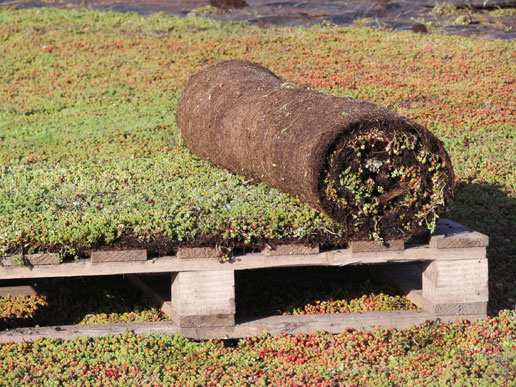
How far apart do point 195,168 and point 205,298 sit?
2.96 m

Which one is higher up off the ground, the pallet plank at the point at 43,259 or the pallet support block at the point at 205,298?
the pallet plank at the point at 43,259

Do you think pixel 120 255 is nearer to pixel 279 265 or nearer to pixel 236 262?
pixel 236 262

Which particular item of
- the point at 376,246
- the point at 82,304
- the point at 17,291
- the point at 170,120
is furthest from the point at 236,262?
the point at 170,120

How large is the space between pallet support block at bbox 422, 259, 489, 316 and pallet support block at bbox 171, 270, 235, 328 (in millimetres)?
1516

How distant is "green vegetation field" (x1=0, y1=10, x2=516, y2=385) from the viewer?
6844mm

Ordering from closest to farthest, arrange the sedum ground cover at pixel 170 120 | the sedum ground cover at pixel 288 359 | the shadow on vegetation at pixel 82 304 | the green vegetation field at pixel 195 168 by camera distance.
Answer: the sedum ground cover at pixel 288 359
the green vegetation field at pixel 195 168
the sedum ground cover at pixel 170 120
the shadow on vegetation at pixel 82 304

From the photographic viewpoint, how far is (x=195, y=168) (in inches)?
397

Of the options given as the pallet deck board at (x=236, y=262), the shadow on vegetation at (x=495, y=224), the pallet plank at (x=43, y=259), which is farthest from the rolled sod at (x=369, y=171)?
the pallet plank at (x=43, y=259)

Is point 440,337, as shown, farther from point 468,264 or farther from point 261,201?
point 261,201

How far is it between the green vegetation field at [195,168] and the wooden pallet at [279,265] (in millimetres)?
129

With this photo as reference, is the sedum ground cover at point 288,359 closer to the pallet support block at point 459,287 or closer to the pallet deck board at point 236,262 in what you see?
the pallet support block at point 459,287

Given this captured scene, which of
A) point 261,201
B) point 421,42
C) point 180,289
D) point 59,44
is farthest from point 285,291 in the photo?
point 59,44

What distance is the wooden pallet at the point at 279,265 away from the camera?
7277 mm

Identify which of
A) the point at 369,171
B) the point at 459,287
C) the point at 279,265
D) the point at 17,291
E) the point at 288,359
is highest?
the point at 369,171
